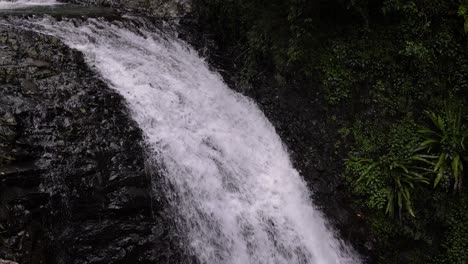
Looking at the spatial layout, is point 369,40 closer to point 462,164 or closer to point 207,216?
point 462,164

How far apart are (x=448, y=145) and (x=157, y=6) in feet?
21.7

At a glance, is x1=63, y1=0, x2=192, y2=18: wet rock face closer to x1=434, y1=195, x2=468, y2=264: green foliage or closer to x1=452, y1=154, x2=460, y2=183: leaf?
x1=452, y1=154, x2=460, y2=183: leaf

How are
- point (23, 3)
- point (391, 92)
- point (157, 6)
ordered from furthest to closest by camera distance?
point (23, 3), point (157, 6), point (391, 92)

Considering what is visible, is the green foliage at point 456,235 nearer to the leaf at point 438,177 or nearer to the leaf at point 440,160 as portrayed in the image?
the leaf at point 438,177

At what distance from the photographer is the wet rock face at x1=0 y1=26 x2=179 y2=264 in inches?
177

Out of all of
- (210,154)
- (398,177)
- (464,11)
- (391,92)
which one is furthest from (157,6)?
(398,177)

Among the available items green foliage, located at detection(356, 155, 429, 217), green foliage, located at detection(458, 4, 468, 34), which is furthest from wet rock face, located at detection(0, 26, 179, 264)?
green foliage, located at detection(458, 4, 468, 34)

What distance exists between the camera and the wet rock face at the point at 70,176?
448 centimetres

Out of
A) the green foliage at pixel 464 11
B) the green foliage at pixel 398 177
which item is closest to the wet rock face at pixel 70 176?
the green foliage at pixel 398 177

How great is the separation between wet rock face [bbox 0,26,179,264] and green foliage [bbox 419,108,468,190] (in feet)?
14.0

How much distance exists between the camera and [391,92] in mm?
6762

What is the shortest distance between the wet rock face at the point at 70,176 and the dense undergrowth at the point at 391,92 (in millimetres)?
3172

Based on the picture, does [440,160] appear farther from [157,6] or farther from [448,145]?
[157,6]

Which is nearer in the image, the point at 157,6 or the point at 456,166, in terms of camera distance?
the point at 456,166
